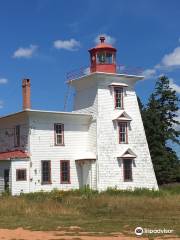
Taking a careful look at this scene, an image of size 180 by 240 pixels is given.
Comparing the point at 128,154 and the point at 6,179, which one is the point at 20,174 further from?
the point at 128,154

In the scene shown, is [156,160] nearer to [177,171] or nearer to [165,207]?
[177,171]

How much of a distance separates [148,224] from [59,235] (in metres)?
4.56

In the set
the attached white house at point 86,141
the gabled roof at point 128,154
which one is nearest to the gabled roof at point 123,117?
the attached white house at point 86,141

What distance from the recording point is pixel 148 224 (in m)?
21.4

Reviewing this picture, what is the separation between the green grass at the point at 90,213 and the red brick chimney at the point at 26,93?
7.72 m

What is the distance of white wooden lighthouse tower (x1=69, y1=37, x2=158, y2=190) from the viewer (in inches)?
1570

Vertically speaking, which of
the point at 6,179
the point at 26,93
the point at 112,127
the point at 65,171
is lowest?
the point at 6,179

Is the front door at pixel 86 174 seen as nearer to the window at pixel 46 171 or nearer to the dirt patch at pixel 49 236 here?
the window at pixel 46 171

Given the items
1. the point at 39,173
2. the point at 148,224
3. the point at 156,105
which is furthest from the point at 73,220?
the point at 156,105

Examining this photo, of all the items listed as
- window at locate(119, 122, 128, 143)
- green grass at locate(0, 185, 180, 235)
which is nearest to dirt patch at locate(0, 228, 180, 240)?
green grass at locate(0, 185, 180, 235)

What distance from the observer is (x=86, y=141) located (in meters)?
40.8

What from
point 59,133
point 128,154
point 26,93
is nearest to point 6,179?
point 59,133

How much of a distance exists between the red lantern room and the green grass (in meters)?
11.0

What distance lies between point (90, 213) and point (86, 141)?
47.4 feet
